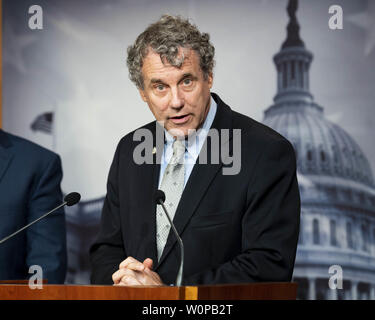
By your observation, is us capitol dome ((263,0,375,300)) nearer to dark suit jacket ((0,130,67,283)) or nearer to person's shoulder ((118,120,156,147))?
person's shoulder ((118,120,156,147))

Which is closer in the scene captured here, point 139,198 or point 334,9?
point 139,198

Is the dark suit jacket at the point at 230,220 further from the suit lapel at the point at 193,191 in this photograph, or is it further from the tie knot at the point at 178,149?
the tie knot at the point at 178,149

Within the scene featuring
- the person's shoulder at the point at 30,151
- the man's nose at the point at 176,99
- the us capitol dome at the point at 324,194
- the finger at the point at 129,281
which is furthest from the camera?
the us capitol dome at the point at 324,194

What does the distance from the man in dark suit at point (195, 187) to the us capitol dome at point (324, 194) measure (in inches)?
60.8

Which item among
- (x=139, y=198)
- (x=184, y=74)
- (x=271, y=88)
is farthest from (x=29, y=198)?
(x=271, y=88)

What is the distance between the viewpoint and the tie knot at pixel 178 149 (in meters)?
2.55

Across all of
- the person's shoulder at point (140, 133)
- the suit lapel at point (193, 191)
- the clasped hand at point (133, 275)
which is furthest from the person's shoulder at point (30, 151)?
the clasped hand at point (133, 275)

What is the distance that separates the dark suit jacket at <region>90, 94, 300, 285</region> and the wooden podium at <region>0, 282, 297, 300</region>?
41cm

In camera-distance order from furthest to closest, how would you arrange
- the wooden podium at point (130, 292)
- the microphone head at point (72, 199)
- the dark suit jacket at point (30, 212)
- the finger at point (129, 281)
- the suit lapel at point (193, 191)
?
1. the dark suit jacket at point (30, 212)
2. the suit lapel at point (193, 191)
3. the microphone head at point (72, 199)
4. the finger at point (129, 281)
5. the wooden podium at point (130, 292)

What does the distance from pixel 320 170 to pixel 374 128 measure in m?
0.42

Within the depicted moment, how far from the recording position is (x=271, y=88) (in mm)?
4164

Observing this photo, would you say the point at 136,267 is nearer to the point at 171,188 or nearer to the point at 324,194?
the point at 171,188
